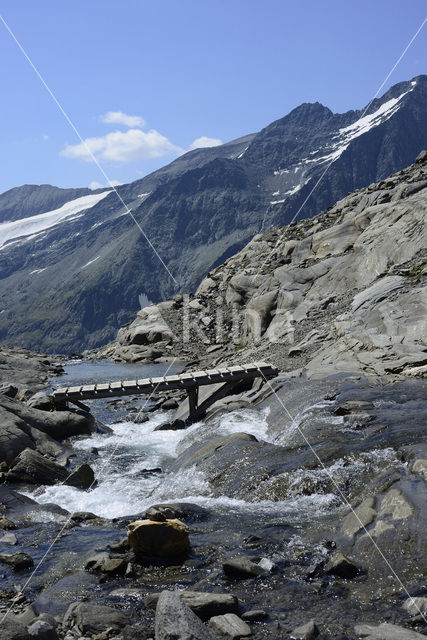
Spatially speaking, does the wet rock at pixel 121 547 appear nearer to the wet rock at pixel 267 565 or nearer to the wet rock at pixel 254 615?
the wet rock at pixel 267 565

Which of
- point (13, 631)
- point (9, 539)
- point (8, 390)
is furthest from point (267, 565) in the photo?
point (8, 390)

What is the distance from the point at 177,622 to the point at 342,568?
3.52 metres

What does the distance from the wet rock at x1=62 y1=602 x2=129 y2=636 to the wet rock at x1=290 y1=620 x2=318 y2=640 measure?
2.84m

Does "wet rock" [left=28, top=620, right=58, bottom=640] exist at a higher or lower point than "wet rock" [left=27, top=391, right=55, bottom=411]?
higher

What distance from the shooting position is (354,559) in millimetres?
10648

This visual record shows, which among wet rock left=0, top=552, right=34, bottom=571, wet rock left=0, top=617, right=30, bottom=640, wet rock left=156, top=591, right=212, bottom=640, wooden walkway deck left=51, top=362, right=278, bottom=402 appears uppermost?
wet rock left=0, top=617, right=30, bottom=640

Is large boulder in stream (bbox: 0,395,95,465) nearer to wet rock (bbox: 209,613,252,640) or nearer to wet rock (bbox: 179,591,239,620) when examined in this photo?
wet rock (bbox: 179,591,239,620)

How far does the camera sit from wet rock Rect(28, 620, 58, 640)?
8188mm

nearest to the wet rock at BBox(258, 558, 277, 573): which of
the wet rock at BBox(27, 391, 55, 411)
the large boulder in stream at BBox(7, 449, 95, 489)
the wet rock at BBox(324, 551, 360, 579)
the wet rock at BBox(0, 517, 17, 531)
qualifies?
the wet rock at BBox(324, 551, 360, 579)

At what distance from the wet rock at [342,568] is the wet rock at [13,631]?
549 cm

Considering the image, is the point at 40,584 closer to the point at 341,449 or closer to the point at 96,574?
the point at 96,574

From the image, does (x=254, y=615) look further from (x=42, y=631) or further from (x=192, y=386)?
(x=192, y=386)

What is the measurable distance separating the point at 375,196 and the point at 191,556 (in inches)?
2259

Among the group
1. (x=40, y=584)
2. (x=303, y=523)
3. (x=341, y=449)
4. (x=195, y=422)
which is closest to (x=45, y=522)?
(x=40, y=584)
